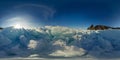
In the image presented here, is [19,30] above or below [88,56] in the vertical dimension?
above

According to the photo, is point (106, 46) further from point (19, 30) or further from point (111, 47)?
point (19, 30)

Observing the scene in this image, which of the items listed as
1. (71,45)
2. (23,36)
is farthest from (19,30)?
(71,45)

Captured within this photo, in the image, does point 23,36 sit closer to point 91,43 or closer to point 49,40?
point 49,40

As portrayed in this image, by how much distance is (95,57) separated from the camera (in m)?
29.3

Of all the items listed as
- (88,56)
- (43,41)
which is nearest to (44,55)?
(43,41)

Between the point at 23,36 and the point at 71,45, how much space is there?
319 cm

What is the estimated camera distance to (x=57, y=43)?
30.0 metres

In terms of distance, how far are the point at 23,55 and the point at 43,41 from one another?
5.08 ft

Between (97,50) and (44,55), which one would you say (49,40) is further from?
(97,50)

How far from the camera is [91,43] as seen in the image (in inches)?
1162

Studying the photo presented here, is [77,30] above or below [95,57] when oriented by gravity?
above

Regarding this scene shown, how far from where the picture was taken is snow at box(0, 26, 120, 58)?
96.0 feet

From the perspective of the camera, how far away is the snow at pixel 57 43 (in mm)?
29250

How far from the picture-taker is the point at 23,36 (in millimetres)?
29219
